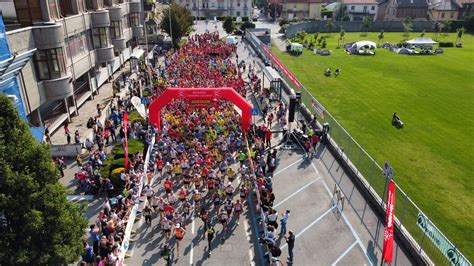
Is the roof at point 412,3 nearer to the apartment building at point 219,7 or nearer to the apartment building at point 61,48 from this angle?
the apartment building at point 219,7

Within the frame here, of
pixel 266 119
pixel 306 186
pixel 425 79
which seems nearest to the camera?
pixel 306 186

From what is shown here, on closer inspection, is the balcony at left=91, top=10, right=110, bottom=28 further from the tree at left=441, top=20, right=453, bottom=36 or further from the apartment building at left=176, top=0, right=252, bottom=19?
the apartment building at left=176, top=0, right=252, bottom=19

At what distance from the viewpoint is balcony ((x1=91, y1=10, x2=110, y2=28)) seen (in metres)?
34.8

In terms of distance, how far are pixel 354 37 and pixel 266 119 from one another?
58.3 meters

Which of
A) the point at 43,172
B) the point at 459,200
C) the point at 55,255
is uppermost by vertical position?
the point at 43,172

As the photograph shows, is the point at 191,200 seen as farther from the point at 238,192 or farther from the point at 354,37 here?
the point at 354,37

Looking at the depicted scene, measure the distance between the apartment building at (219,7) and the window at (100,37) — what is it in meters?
84.3

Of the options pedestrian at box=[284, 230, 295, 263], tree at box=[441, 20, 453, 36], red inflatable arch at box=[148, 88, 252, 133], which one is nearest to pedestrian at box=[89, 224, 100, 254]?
pedestrian at box=[284, 230, 295, 263]

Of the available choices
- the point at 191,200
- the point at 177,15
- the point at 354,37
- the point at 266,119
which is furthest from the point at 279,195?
the point at 354,37

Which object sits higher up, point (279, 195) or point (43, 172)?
point (43, 172)

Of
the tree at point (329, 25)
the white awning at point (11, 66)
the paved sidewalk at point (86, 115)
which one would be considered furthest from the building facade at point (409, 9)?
the white awning at point (11, 66)

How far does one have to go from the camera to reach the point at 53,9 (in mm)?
25922

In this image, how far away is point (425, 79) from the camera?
4528cm

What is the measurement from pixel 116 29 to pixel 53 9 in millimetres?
14492
